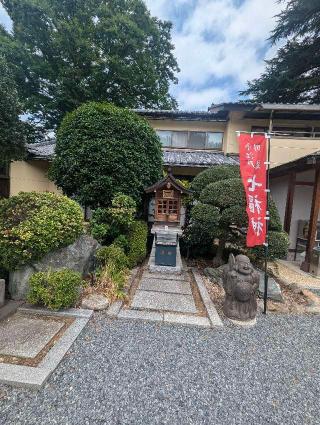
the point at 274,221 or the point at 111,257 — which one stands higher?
the point at 274,221

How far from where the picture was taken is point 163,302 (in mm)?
4855

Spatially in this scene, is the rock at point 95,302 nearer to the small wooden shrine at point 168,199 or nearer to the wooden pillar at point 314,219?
the small wooden shrine at point 168,199

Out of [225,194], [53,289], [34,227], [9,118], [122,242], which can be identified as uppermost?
[9,118]

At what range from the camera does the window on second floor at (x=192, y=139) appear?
1267 centimetres

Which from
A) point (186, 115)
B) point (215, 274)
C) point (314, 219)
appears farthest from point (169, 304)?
point (186, 115)

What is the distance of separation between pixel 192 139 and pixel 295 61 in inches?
396

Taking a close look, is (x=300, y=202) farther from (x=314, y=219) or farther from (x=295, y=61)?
(x=295, y=61)

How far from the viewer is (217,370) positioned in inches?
119

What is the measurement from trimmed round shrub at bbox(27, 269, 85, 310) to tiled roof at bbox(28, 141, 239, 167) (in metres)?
7.16

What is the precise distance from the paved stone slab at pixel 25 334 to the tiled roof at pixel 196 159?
783 cm

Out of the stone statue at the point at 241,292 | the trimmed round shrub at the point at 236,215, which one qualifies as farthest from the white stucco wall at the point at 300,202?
the stone statue at the point at 241,292

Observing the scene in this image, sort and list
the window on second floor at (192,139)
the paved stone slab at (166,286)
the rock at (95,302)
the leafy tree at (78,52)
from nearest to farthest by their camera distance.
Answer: the rock at (95,302) < the paved stone slab at (166,286) < the window on second floor at (192,139) < the leafy tree at (78,52)

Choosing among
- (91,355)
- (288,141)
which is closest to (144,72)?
(288,141)

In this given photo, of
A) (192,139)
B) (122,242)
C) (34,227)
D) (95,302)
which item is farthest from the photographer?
(192,139)
